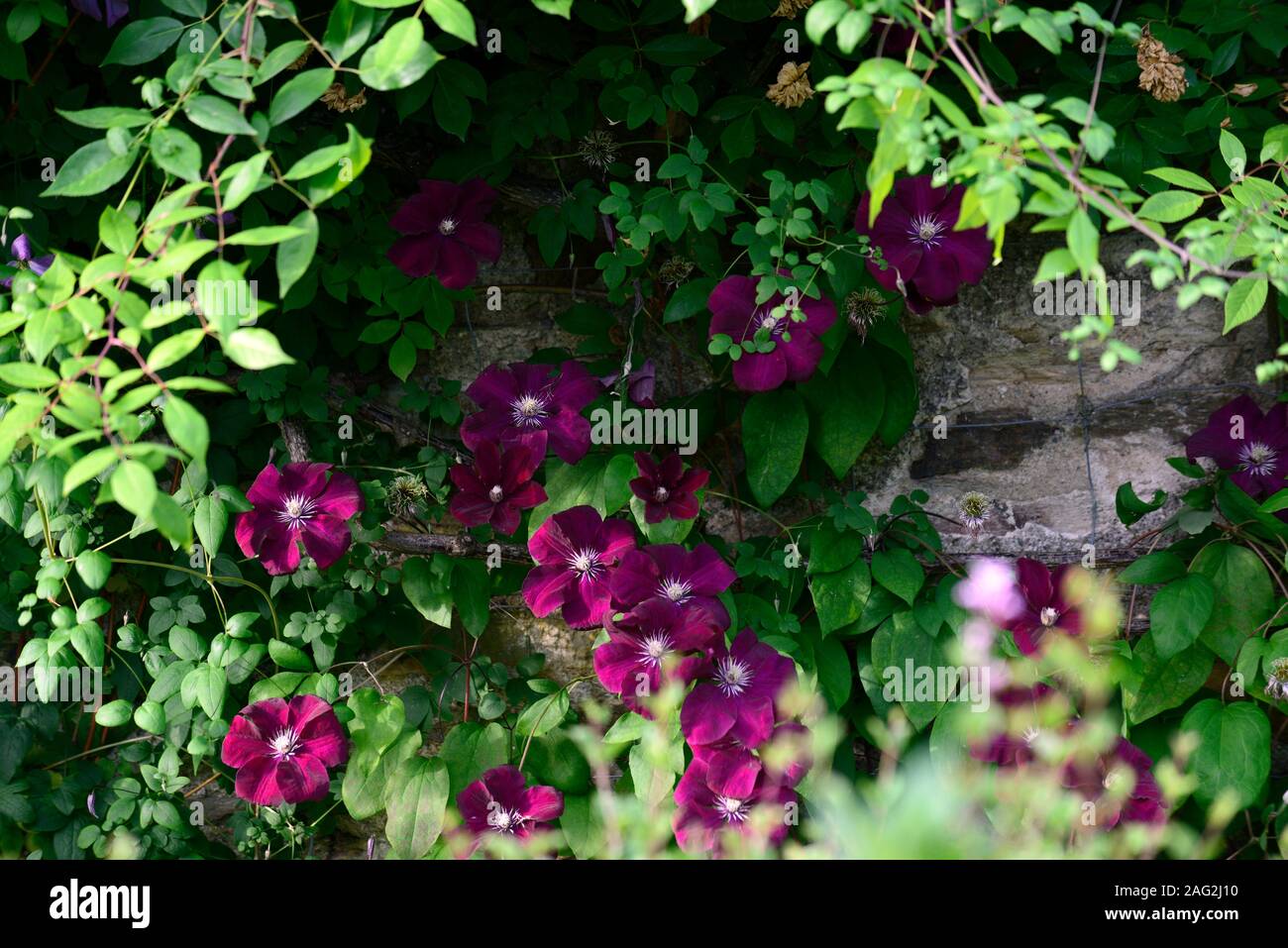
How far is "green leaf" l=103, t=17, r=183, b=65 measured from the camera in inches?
57.9

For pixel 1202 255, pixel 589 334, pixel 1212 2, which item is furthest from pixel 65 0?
pixel 1212 2

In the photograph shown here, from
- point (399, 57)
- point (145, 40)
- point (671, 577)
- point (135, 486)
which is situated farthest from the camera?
point (671, 577)

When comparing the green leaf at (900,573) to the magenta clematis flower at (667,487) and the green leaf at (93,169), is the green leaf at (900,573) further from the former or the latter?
the green leaf at (93,169)

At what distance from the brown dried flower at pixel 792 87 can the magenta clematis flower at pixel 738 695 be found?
84 cm

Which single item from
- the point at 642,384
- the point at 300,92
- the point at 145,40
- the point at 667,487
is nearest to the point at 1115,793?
the point at 667,487

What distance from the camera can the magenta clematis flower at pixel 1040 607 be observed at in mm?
1771

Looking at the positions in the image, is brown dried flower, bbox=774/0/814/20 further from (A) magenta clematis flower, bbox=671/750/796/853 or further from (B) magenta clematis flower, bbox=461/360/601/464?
(A) magenta clematis flower, bbox=671/750/796/853

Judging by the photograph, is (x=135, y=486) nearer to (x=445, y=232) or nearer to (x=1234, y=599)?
(x=445, y=232)

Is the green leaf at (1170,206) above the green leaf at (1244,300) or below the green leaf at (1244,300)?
above

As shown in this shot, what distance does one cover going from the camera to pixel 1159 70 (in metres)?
1.76

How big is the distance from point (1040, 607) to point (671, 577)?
600mm

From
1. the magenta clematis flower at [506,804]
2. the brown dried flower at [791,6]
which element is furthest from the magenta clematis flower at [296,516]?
the brown dried flower at [791,6]

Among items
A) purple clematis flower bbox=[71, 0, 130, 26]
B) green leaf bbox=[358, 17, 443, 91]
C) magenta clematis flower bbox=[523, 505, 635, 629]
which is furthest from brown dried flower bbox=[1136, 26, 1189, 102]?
purple clematis flower bbox=[71, 0, 130, 26]

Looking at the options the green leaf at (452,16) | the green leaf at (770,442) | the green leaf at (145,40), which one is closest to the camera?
the green leaf at (452,16)
